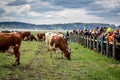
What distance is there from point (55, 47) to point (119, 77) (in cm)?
978

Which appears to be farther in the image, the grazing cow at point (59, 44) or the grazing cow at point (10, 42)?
the grazing cow at point (59, 44)

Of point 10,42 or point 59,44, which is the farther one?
point 59,44

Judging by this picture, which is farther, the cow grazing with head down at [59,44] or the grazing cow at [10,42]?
the cow grazing with head down at [59,44]

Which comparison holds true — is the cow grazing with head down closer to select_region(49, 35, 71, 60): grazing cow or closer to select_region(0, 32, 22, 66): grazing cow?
select_region(49, 35, 71, 60): grazing cow

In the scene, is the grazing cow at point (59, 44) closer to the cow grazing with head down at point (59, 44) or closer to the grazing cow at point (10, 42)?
the cow grazing with head down at point (59, 44)

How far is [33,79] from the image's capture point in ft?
43.3

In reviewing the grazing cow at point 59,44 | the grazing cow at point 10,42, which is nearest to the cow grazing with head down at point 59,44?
the grazing cow at point 59,44

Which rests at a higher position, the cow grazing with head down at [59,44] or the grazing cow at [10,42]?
the grazing cow at [10,42]

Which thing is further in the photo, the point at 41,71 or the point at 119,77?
the point at 41,71

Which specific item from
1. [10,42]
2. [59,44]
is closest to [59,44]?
[59,44]

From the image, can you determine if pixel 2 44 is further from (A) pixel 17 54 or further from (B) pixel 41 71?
(B) pixel 41 71

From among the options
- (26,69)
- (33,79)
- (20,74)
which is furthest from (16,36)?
(33,79)

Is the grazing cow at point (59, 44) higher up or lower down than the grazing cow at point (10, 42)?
lower down

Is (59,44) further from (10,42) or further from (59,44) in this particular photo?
(10,42)
